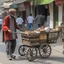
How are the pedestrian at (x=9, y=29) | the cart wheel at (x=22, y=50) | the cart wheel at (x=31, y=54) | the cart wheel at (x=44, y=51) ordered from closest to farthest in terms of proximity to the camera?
the cart wheel at (x=31, y=54) → the pedestrian at (x=9, y=29) → the cart wheel at (x=44, y=51) → the cart wheel at (x=22, y=50)

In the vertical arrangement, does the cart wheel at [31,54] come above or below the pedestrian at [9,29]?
below

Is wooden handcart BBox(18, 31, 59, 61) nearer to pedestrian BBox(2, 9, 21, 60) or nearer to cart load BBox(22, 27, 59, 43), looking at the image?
cart load BBox(22, 27, 59, 43)

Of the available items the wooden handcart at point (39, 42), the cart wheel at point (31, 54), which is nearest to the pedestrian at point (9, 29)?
the wooden handcart at point (39, 42)

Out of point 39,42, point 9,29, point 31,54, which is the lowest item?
point 31,54

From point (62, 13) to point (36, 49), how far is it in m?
11.0

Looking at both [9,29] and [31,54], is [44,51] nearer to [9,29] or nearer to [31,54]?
[31,54]

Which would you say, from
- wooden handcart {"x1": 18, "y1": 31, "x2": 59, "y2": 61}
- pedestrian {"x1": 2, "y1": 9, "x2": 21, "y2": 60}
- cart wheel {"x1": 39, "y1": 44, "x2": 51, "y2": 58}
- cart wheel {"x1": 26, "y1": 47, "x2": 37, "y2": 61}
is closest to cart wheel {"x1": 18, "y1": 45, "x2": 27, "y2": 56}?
wooden handcart {"x1": 18, "y1": 31, "x2": 59, "y2": 61}

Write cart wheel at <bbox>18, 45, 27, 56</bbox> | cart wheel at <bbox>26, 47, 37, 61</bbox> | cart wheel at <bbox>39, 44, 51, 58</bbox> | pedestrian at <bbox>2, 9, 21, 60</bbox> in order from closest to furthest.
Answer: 1. cart wheel at <bbox>26, 47, 37, 61</bbox>
2. pedestrian at <bbox>2, 9, 21, 60</bbox>
3. cart wheel at <bbox>39, 44, 51, 58</bbox>
4. cart wheel at <bbox>18, 45, 27, 56</bbox>

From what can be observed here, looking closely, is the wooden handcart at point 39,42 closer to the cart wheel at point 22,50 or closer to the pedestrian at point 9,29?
the pedestrian at point 9,29

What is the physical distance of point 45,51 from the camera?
34.9 feet

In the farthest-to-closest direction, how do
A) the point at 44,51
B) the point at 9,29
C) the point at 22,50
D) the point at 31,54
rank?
the point at 22,50 → the point at 44,51 → the point at 9,29 → the point at 31,54

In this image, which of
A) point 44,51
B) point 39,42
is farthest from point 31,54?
point 44,51

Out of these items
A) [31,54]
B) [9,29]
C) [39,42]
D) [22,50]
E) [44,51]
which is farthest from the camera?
[22,50]

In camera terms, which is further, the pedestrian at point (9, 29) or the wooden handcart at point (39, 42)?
the pedestrian at point (9, 29)
